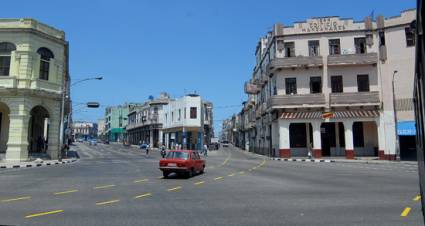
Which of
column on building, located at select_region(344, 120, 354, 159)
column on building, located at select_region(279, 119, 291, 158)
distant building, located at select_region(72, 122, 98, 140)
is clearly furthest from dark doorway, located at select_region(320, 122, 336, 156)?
distant building, located at select_region(72, 122, 98, 140)

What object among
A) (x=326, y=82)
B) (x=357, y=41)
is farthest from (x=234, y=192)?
(x=357, y=41)

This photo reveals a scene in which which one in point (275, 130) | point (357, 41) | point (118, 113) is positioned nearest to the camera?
point (357, 41)

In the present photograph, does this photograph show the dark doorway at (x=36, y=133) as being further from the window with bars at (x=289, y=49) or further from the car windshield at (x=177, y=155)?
the window with bars at (x=289, y=49)

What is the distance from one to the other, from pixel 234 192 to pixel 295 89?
2913 centimetres

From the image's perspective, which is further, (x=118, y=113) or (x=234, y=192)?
(x=118, y=113)

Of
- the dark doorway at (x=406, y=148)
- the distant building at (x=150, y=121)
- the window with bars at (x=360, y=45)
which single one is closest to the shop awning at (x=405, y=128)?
the dark doorway at (x=406, y=148)

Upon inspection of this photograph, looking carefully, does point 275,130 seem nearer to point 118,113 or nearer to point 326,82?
point 326,82

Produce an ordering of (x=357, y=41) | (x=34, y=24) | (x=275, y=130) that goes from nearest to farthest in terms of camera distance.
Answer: (x=34, y=24), (x=357, y=41), (x=275, y=130)

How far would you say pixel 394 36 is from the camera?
36969 millimetres

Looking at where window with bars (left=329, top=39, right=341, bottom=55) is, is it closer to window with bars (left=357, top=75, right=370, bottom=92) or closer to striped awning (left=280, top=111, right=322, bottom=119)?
window with bars (left=357, top=75, right=370, bottom=92)

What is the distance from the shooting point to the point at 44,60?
1328 inches

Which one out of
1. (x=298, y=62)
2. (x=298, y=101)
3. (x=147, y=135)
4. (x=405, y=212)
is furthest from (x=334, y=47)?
(x=147, y=135)

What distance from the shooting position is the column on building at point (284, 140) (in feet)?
130

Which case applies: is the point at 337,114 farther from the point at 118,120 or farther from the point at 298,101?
the point at 118,120
